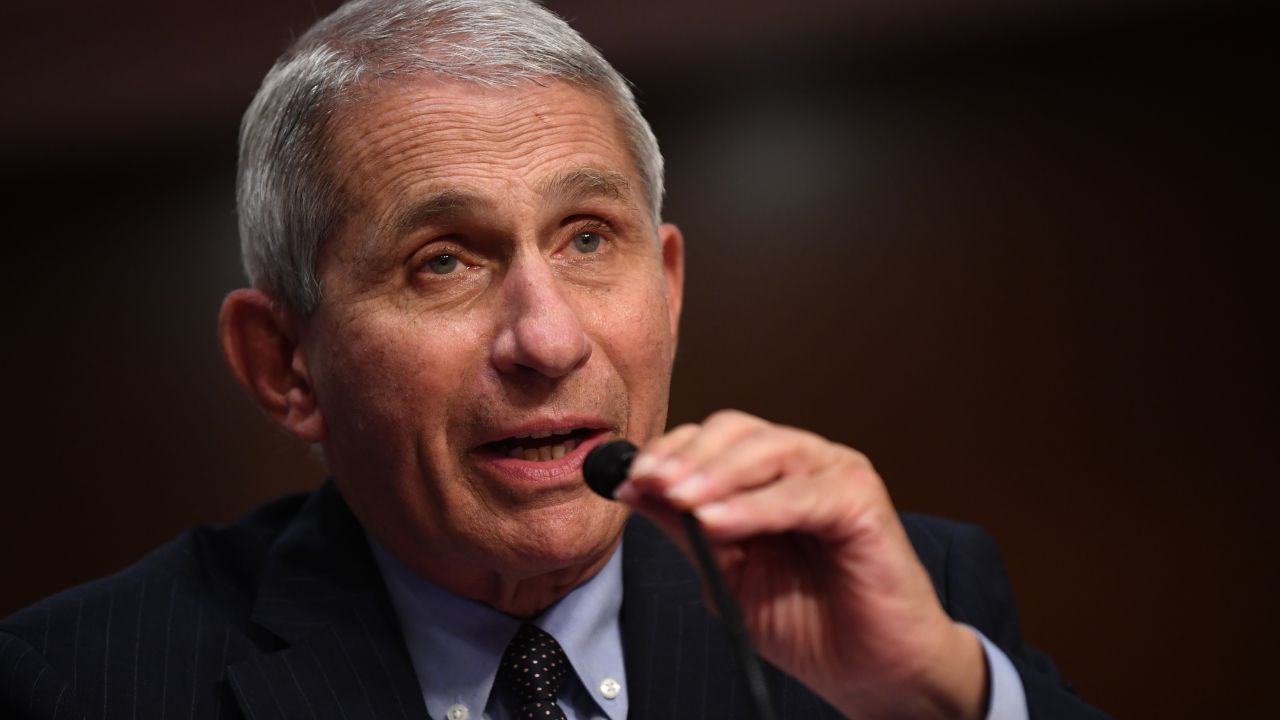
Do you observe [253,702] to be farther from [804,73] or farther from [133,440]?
[804,73]

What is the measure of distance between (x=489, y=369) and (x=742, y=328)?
4.97 feet

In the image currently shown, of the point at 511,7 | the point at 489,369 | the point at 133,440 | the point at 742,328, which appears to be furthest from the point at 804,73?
the point at 133,440

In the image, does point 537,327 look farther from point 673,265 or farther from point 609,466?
point 673,265

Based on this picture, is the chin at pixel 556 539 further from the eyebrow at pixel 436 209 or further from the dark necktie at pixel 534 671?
the eyebrow at pixel 436 209

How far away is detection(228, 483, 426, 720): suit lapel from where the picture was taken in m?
1.75

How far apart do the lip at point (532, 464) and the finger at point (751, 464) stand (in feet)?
1.26

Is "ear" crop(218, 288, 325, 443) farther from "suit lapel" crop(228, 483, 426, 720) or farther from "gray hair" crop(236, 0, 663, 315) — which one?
"suit lapel" crop(228, 483, 426, 720)

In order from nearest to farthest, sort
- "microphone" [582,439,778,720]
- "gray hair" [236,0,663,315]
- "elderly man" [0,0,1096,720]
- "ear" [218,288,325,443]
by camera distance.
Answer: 1. "microphone" [582,439,778,720]
2. "elderly man" [0,0,1096,720]
3. "gray hair" [236,0,663,315]
4. "ear" [218,288,325,443]

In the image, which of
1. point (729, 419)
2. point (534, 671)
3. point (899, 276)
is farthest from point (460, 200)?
point (899, 276)

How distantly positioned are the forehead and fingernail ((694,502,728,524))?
60cm

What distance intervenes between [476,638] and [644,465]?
736 mm

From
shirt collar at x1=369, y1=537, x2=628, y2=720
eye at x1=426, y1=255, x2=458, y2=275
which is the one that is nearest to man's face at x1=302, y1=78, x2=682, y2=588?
eye at x1=426, y1=255, x2=458, y2=275

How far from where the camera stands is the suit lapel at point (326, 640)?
5.75 ft

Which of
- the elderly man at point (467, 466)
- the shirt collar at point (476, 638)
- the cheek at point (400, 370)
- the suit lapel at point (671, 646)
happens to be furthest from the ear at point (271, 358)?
the suit lapel at point (671, 646)
